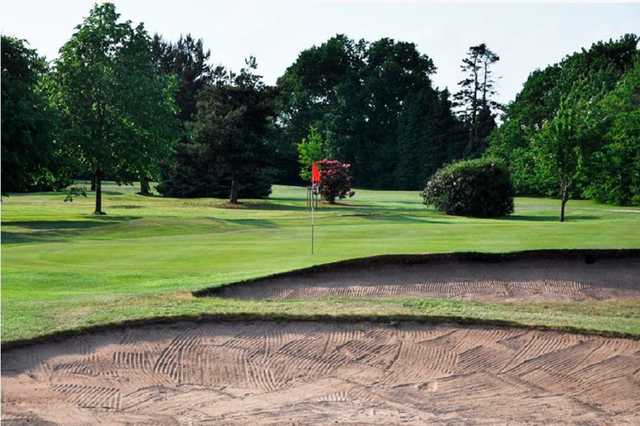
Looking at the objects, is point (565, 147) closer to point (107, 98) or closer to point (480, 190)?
point (480, 190)

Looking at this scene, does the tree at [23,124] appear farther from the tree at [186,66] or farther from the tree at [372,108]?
the tree at [372,108]

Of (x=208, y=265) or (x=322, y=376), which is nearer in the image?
(x=322, y=376)

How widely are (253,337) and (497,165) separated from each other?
33.1 metres

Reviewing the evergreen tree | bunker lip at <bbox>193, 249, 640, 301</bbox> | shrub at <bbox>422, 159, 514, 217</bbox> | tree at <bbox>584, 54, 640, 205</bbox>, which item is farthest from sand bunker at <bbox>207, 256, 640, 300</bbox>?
the evergreen tree

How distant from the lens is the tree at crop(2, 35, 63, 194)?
104ft

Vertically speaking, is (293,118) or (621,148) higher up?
(293,118)

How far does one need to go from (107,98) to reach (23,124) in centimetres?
755

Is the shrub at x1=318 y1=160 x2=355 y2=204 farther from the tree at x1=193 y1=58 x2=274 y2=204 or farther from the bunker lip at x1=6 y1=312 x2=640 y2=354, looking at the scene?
the bunker lip at x1=6 y1=312 x2=640 y2=354

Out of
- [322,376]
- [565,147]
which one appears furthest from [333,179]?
[322,376]

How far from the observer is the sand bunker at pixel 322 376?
7859mm

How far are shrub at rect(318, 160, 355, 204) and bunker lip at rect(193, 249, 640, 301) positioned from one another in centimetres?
3586

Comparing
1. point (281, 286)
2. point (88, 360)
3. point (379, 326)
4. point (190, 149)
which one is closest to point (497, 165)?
point (190, 149)

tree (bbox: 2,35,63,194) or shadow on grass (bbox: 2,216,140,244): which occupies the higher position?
tree (bbox: 2,35,63,194)

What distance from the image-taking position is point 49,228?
31.4 meters
